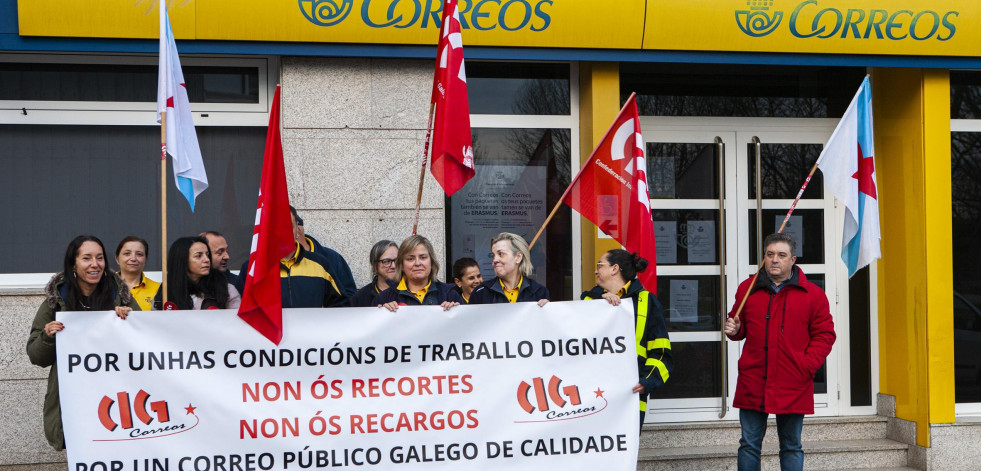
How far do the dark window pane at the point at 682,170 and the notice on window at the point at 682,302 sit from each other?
0.71 m

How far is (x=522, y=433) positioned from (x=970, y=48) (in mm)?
4818

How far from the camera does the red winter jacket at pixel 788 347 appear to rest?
5.53 m

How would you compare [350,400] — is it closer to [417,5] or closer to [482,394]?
[482,394]

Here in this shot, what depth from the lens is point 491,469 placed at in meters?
4.82

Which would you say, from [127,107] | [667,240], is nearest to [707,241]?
[667,240]

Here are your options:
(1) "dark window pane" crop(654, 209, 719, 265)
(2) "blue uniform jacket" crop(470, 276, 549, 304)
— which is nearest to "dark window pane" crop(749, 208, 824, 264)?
(1) "dark window pane" crop(654, 209, 719, 265)

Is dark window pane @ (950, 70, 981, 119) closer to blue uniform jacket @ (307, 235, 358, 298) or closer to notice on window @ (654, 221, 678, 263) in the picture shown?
notice on window @ (654, 221, 678, 263)

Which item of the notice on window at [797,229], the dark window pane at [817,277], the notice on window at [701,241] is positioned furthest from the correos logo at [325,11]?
the dark window pane at [817,277]

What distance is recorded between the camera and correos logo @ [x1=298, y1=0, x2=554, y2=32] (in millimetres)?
6441

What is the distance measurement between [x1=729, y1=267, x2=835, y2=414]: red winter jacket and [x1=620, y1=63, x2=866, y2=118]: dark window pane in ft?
7.70

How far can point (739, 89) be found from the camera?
25.3 feet

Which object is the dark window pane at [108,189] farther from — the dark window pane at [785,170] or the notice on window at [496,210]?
the dark window pane at [785,170]

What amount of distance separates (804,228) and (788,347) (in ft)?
8.18

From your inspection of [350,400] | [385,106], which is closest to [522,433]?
[350,400]
